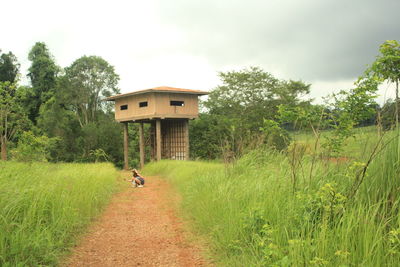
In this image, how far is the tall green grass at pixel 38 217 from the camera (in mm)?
3471

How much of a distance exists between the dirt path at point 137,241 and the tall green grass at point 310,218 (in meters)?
0.43

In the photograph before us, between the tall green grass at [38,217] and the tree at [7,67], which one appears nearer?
the tall green grass at [38,217]

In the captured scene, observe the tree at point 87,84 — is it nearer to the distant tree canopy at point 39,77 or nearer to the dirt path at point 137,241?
the distant tree canopy at point 39,77

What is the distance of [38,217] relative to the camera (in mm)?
4207

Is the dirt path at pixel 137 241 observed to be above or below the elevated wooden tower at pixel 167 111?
below

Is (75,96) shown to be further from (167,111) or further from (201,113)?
(167,111)

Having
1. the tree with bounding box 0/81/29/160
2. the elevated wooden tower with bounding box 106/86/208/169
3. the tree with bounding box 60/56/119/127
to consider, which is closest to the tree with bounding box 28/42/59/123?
the tree with bounding box 60/56/119/127

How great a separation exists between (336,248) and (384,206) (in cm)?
89

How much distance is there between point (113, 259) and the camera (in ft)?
13.6

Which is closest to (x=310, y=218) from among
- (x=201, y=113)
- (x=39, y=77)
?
(x=201, y=113)

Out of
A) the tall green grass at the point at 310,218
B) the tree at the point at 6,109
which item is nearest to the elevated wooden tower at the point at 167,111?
the tree at the point at 6,109

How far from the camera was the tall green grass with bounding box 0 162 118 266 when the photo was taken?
11.4 feet

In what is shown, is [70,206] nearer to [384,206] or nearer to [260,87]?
[384,206]

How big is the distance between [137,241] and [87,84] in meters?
28.6
